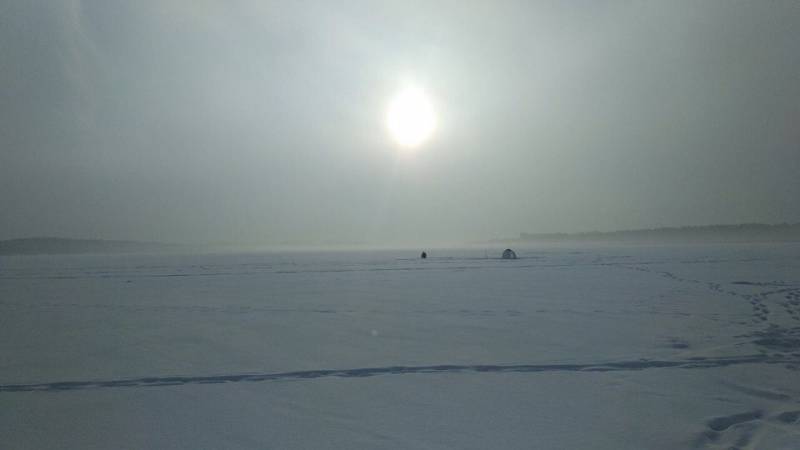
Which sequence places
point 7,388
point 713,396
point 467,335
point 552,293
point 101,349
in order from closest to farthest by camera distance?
point 713,396 → point 7,388 → point 101,349 → point 467,335 → point 552,293

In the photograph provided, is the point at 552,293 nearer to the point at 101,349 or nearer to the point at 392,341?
the point at 392,341

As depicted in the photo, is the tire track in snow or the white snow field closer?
the white snow field

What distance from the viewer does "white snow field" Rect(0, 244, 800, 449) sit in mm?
5465

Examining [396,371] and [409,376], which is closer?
[409,376]

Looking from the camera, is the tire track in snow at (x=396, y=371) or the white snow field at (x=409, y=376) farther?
the tire track in snow at (x=396, y=371)

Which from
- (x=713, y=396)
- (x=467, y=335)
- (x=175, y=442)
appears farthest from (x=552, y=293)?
(x=175, y=442)

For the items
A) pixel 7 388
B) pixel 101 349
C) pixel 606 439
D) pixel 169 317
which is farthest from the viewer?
pixel 169 317

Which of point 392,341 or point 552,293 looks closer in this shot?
point 392,341

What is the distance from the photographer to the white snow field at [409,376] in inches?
215

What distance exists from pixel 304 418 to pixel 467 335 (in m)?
5.54

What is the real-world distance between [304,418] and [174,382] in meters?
2.73

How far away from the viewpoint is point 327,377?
775 centimetres

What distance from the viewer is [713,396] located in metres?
6.58

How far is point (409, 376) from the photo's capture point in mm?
7715
